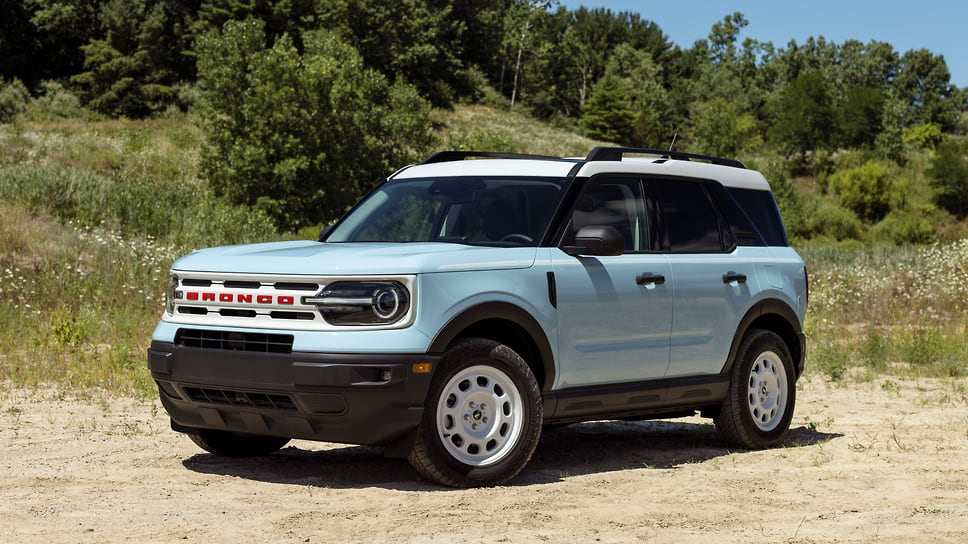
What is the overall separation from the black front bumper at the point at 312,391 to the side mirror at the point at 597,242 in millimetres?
1379

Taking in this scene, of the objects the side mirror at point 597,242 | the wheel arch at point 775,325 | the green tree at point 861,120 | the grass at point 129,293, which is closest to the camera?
the side mirror at point 597,242

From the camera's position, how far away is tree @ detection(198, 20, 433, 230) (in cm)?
4362

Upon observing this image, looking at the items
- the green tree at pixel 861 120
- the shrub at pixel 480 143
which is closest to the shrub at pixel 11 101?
the shrub at pixel 480 143

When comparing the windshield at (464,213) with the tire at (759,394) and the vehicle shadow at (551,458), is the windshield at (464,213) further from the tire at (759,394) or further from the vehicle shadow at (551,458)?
the tire at (759,394)

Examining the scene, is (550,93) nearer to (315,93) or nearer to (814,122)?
(814,122)

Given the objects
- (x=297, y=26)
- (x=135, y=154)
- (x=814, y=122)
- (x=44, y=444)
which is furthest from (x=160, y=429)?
(x=814, y=122)

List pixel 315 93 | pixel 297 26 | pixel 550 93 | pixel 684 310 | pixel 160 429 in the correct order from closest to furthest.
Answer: pixel 684 310 < pixel 160 429 < pixel 315 93 < pixel 297 26 < pixel 550 93

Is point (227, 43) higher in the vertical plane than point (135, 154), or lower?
higher

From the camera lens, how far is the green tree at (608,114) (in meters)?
110

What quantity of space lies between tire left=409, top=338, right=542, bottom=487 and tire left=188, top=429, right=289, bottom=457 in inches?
58.1

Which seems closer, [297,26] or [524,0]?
[297,26]

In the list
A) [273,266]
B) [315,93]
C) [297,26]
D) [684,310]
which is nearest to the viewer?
[273,266]

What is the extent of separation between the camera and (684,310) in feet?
25.3

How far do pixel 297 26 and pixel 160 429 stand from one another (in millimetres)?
82546
